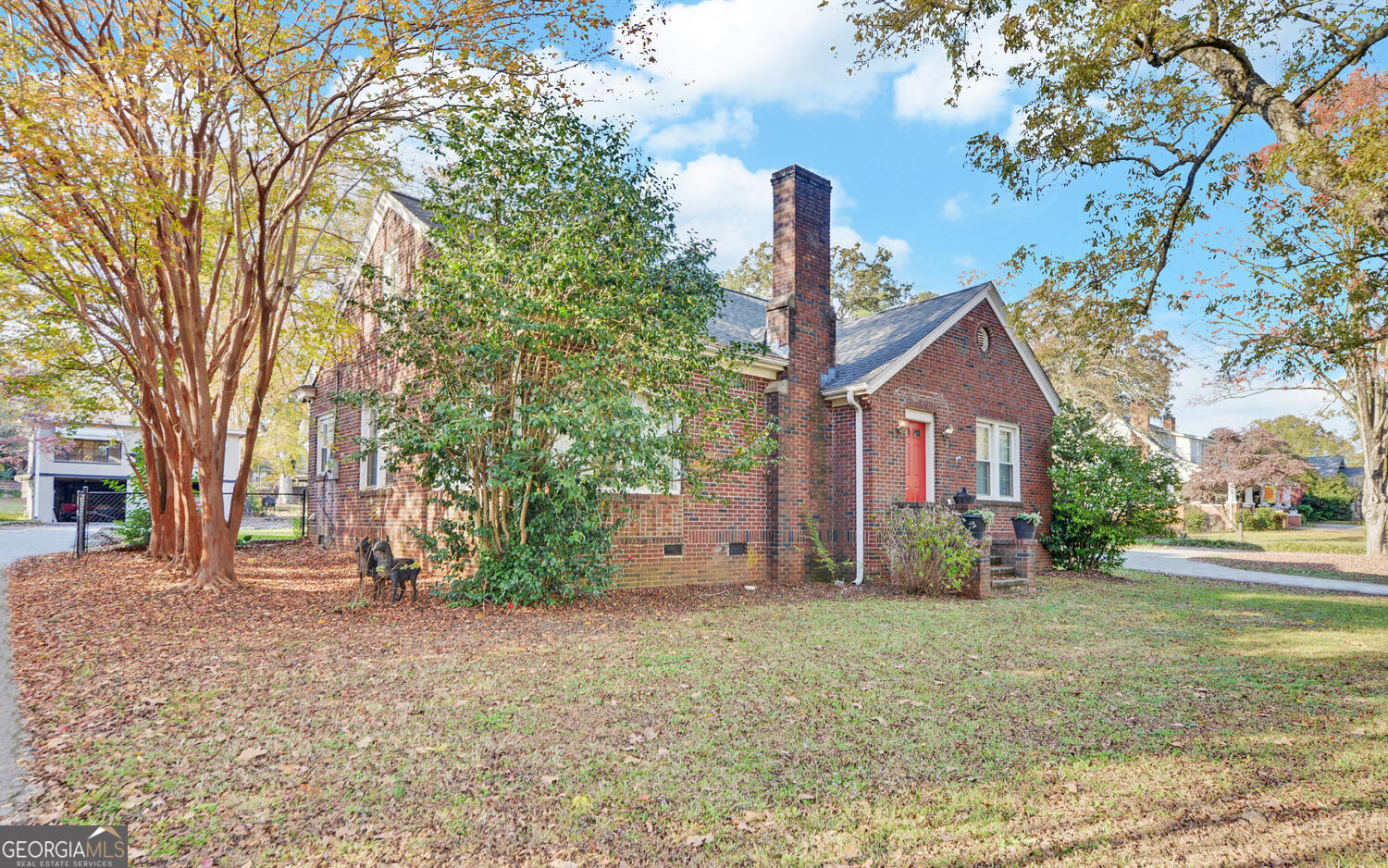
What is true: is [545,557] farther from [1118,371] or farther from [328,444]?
[1118,371]

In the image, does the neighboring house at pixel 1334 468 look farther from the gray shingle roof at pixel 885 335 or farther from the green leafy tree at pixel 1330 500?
the gray shingle roof at pixel 885 335

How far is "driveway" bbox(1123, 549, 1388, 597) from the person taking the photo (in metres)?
12.5

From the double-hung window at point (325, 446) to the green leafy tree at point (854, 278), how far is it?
72.1ft

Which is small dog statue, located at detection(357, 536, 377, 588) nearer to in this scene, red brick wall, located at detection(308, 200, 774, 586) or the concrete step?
red brick wall, located at detection(308, 200, 774, 586)

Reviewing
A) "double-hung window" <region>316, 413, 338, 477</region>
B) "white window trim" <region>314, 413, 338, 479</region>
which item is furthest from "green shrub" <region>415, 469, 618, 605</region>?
"double-hung window" <region>316, 413, 338, 477</region>

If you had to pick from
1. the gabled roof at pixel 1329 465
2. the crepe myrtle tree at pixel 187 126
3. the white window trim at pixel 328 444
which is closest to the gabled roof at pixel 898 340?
the crepe myrtle tree at pixel 187 126

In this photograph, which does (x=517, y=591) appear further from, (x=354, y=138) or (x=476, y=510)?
(x=354, y=138)

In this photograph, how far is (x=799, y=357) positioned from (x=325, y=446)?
9.48 metres

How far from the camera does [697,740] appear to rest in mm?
3934

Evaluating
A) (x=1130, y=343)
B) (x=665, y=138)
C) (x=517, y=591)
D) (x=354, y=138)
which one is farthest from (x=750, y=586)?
(x=1130, y=343)

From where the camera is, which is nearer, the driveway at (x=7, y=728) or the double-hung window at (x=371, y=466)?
the driveway at (x=7, y=728)

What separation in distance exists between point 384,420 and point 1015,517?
1070 cm

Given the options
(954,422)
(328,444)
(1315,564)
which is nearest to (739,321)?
(954,422)

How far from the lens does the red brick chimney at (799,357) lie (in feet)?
36.9
